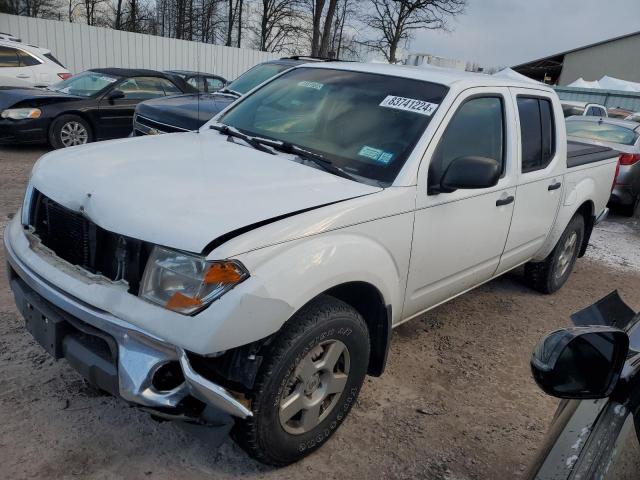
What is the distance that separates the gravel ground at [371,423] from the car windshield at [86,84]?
235 inches

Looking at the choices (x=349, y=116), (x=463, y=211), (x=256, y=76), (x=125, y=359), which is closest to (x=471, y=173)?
(x=463, y=211)

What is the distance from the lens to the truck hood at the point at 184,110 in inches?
244

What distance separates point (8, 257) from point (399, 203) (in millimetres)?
1996

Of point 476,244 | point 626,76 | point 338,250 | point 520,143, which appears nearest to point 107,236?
point 338,250

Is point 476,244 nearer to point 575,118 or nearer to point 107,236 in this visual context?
point 107,236

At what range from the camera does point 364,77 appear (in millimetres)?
3523

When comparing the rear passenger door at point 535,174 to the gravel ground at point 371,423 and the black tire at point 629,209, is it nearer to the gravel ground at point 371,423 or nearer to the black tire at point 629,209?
the gravel ground at point 371,423

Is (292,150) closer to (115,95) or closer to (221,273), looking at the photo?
Result: (221,273)

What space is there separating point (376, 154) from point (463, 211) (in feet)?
2.26

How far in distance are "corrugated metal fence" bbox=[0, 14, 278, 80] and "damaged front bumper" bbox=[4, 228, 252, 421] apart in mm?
19210

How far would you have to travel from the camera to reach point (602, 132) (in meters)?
10.2

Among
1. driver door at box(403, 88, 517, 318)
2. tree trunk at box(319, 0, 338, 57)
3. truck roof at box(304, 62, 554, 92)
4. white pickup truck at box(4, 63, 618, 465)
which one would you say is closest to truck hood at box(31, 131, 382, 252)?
white pickup truck at box(4, 63, 618, 465)

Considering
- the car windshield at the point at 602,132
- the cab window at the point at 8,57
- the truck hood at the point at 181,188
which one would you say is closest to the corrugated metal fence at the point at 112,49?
the cab window at the point at 8,57

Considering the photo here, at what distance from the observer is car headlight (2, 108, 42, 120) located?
842 cm
